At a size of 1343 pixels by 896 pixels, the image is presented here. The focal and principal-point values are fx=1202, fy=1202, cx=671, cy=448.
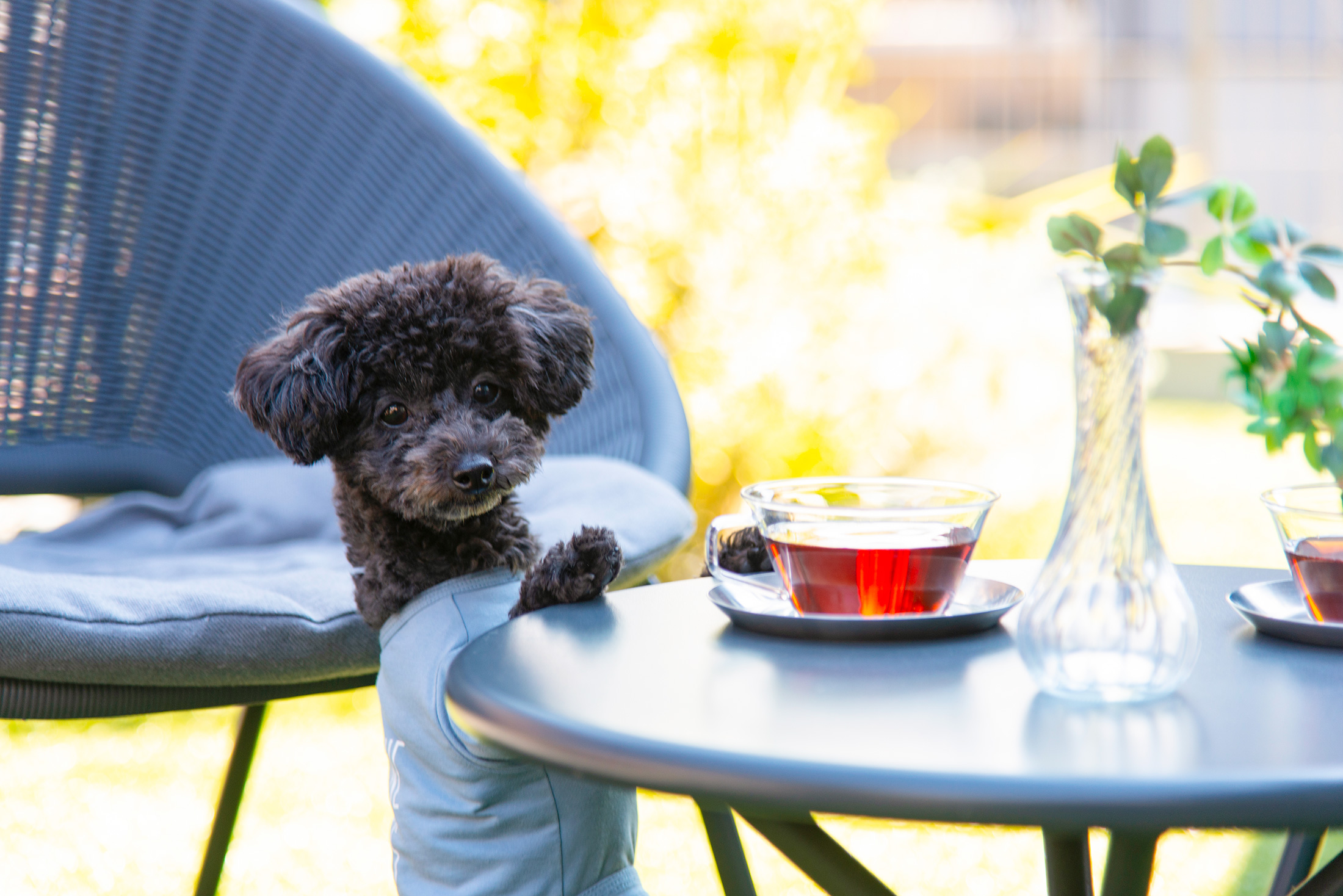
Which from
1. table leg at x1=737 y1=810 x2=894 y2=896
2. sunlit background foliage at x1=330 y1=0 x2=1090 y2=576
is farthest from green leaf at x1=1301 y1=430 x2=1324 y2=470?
sunlit background foliage at x1=330 y1=0 x2=1090 y2=576

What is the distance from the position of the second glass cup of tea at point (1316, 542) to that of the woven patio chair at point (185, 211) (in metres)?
1.12

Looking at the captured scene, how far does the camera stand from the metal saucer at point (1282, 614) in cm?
80

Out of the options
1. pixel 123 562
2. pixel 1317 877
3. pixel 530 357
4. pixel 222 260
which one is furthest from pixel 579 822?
pixel 222 260

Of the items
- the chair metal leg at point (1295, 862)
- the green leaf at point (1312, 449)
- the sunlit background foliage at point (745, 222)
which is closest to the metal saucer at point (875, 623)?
the green leaf at point (1312, 449)

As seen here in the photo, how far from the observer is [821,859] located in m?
0.74

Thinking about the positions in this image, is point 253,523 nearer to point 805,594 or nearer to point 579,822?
point 579,822

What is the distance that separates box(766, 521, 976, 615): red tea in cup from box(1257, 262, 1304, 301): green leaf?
26 centimetres

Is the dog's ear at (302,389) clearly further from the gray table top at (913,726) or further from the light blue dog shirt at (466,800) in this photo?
the gray table top at (913,726)

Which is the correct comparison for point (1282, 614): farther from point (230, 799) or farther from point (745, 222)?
point (745, 222)

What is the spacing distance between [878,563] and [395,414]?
1.55ft

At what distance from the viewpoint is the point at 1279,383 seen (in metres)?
0.75

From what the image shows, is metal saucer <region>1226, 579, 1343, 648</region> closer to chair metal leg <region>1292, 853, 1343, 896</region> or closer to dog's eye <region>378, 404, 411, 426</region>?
chair metal leg <region>1292, 853, 1343, 896</region>

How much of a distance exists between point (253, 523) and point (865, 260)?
5.55 ft

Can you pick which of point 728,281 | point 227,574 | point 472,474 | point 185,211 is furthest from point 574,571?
point 728,281
